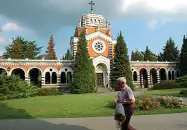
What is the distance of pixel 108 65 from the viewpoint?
48.8 metres

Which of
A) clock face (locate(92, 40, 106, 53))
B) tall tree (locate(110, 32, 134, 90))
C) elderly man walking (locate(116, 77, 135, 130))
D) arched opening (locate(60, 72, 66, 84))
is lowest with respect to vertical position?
elderly man walking (locate(116, 77, 135, 130))

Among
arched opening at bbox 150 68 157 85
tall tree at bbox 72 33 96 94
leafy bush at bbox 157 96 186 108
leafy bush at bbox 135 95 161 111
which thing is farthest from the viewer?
arched opening at bbox 150 68 157 85

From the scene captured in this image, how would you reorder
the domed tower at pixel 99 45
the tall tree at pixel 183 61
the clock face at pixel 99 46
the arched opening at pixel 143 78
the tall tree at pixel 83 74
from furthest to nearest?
the arched opening at pixel 143 78 → the tall tree at pixel 183 61 → the clock face at pixel 99 46 → the domed tower at pixel 99 45 → the tall tree at pixel 83 74

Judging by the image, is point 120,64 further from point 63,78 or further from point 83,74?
point 63,78

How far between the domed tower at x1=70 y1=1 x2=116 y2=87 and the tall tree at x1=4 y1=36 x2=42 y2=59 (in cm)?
1681

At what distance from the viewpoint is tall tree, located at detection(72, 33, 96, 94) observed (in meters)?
40.2

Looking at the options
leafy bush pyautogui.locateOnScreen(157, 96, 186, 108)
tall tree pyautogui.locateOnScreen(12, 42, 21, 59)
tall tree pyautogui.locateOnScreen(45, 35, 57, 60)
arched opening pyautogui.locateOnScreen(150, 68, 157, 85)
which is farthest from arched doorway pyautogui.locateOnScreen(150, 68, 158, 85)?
leafy bush pyautogui.locateOnScreen(157, 96, 186, 108)

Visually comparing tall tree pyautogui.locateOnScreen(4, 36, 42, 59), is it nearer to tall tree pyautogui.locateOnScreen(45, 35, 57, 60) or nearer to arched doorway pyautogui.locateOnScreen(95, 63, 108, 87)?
tall tree pyautogui.locateOnScreen(45, 35, 57, 60)

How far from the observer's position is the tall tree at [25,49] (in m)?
66.3

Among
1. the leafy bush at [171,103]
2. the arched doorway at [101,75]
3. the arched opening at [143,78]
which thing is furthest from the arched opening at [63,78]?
the leafy bush at [171,103]

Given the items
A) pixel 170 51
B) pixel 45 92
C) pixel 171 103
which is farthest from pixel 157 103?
pixel 170 51

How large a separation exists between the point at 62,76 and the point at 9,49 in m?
25.1

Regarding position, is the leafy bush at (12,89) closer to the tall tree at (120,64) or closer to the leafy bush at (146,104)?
the leafy bush at (146,104)

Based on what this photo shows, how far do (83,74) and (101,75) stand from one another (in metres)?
9.71
